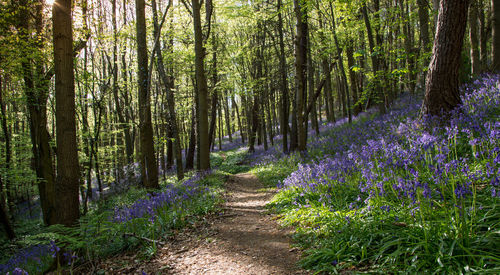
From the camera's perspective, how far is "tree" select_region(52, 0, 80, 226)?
4.64m

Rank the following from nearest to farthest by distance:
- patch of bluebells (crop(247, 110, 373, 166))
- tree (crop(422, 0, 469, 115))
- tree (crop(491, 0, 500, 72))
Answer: tree (crop(422, 0, 469, 115)) → tree (crop(491, 0, 500, 72)) → patch of bluebells (crop(247, 110, 373, 166))

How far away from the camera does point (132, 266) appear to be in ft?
13.2

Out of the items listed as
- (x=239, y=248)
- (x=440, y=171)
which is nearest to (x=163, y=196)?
(x=239, y=248)

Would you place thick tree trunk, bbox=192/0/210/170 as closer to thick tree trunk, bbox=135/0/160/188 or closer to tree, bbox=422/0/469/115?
thick tree trunk, bbox=135/0/160/188

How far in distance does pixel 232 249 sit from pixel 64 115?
388cm

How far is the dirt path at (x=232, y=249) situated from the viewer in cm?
350

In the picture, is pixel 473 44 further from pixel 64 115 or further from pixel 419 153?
pixel 64 115

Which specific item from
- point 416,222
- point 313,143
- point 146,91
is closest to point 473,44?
point 313,143

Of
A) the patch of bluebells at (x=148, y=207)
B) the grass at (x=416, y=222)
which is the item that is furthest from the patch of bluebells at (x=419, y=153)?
the patch of bluebells at (x=148, y=207)

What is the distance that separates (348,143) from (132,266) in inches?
288

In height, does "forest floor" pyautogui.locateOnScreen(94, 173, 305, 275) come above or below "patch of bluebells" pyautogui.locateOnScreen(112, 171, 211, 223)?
below

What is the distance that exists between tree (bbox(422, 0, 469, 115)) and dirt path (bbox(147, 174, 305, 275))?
4904 mm

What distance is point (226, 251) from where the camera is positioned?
4.16m

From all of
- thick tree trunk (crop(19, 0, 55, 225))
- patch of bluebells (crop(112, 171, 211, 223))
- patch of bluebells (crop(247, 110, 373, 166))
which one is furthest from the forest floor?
thick tree trunk (crop(19, 0, 55, 225))
